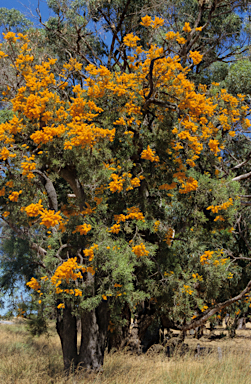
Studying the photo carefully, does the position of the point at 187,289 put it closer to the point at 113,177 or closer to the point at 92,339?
the point at 92,339

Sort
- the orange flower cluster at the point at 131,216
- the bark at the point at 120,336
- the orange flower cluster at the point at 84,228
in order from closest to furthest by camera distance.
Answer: the orange flower cluster at the point at 84,228, the orange flower cluster at the point at 131,216, the bark at the point at 120,336

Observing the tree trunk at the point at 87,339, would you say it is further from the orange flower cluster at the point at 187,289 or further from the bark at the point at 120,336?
the bark at the point at 120,336

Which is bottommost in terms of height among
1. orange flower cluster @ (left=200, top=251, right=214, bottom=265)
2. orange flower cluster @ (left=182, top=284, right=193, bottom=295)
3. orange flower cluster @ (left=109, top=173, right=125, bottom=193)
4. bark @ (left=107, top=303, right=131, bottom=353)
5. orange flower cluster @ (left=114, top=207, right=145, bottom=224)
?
bark @ (left=107, top=303, right=131, bottom=353)

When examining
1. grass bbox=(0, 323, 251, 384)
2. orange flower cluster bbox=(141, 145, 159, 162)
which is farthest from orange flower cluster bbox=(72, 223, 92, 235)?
grass bbox=(0, 323, 251, 384)

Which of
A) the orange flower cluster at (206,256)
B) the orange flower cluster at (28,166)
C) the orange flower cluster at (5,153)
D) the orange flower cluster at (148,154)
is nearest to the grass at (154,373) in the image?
the orange flower cluster at (206,256)

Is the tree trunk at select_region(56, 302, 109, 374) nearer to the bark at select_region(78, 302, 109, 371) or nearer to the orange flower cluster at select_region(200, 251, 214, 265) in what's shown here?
the bark at select_region(78, 302, 109, 371)

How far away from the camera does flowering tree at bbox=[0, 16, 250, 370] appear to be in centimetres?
548

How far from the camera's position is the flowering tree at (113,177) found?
5.48 m

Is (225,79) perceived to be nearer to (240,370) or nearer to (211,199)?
(211,199)

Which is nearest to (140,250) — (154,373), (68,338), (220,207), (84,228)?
(84,228)

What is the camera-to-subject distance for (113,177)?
5262 millimetres

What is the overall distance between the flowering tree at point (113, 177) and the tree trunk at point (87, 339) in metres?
0.02

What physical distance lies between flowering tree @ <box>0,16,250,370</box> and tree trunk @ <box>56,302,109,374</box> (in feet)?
0.06

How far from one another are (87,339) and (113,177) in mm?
3141
